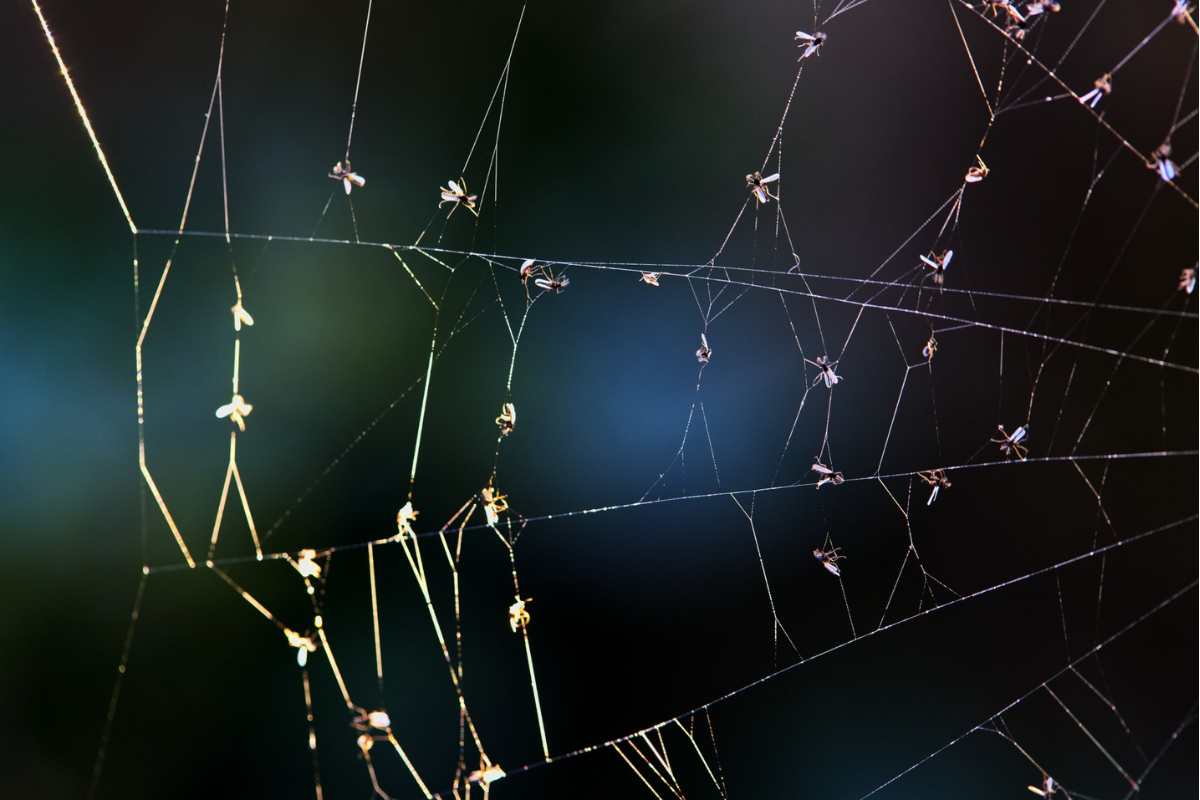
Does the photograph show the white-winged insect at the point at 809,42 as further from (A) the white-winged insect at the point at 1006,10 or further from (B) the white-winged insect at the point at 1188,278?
(B) the white-winged insect at the point at 1188,278

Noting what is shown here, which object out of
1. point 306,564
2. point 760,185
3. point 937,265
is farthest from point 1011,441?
point 306,564

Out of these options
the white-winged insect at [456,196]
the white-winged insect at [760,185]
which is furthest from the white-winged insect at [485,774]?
the white-winged insect at [760,185]

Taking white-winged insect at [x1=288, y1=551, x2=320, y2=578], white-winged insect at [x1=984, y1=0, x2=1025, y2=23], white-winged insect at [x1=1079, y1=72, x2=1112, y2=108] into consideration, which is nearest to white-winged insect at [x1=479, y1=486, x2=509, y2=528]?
white-winged insect at [x1=288, y1=551, x2=320, y2=578]

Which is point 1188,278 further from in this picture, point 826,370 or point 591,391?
point 591,391

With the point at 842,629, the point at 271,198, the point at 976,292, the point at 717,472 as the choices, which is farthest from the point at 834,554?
the point at 271,198

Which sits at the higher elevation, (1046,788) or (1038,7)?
(1038,7)

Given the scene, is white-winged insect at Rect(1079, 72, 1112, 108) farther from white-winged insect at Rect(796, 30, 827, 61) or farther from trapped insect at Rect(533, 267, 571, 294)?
trapped insect at Rect(533, 267, 571, 294)
